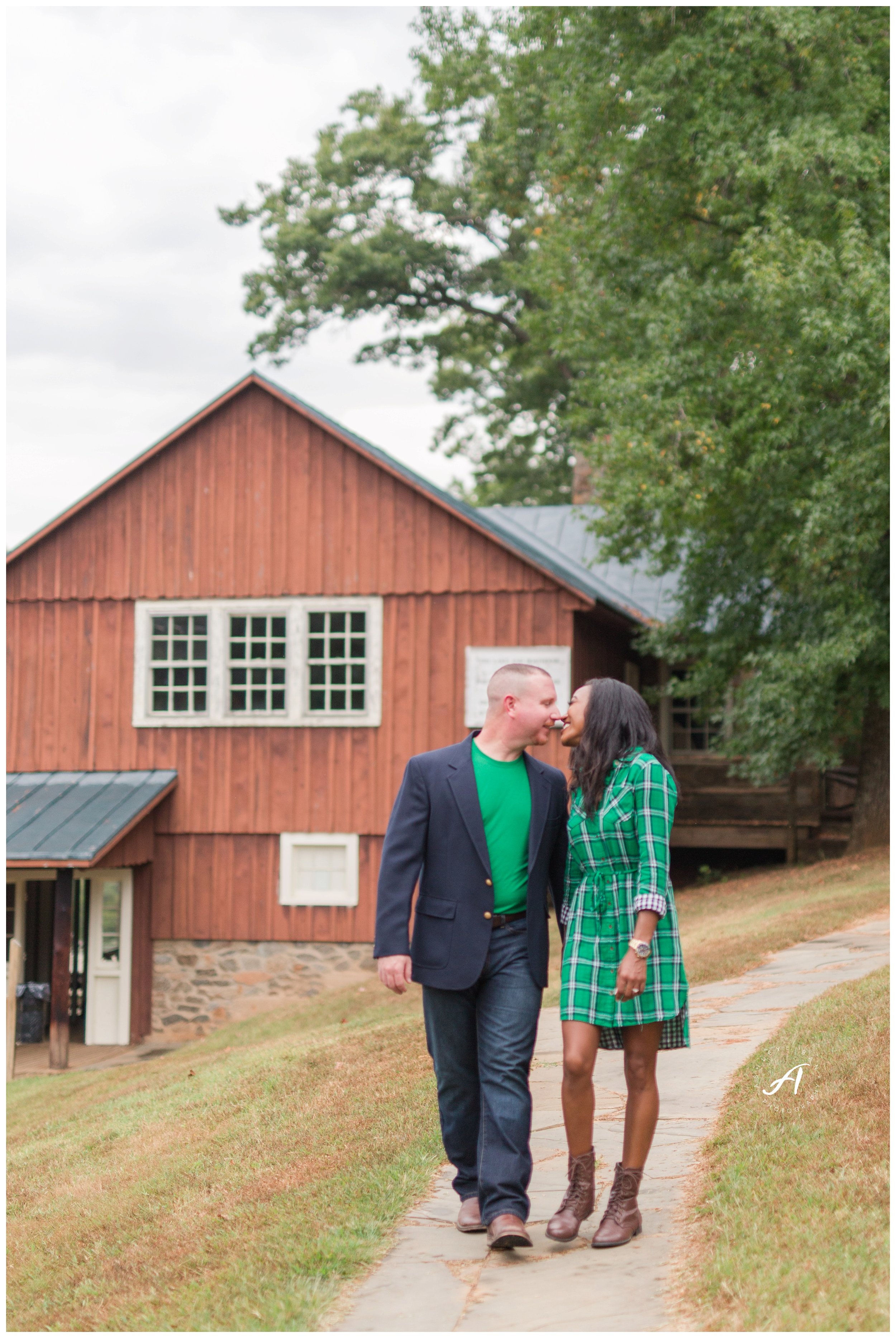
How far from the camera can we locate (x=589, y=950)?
14.3 ft

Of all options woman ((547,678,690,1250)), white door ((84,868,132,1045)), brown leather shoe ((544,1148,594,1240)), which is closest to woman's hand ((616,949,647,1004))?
woman ((547,678,690,1250))

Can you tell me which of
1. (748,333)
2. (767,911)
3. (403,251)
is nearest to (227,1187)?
(767,911)

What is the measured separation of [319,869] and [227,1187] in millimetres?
11723

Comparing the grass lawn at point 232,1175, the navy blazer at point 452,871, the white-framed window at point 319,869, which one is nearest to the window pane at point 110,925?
the white-framed window at point 319,869

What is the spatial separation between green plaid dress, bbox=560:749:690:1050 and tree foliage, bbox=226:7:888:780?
36.1 ft

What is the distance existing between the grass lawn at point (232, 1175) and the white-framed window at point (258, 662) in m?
5.78

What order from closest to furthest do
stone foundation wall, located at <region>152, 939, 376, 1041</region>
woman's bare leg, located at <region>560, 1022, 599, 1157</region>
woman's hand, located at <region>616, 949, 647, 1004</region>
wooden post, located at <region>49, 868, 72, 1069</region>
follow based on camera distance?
woman's hand, located at <region>616, 949, 647, 1004</region> < woman's bare leg, located at <region>560, 1022, 599, 1157</region> < wooden post, located at <region>49, 868, 72, 1069</region> < stone foundation wall, located at <region>152, 939, 376, 1041</region>

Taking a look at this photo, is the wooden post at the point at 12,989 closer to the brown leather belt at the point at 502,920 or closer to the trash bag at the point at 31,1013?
the trash bag at the point at 31,1013

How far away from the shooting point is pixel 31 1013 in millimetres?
17766

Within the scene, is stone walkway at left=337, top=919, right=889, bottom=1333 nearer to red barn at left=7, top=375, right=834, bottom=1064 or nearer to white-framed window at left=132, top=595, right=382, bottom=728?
red barn at left=7, top=375, right=834, bottom=1064

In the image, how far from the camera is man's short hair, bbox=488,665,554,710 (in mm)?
4578

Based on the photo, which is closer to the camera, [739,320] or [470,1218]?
[470,1218]

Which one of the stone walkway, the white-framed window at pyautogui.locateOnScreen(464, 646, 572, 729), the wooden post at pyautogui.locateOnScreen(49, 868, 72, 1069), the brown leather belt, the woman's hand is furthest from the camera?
the white-framed window at pyautogui.locateOnScreen(464, 646, 572, 729)

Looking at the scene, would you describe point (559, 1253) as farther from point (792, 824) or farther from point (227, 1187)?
point (792, 824)
